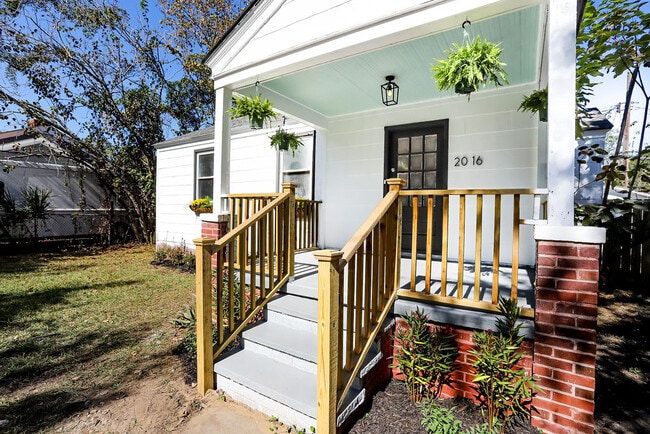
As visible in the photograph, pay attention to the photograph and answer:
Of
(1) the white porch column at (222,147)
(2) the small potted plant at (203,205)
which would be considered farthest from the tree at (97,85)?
(1) the white porch column at (222,147)

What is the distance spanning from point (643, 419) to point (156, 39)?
14287 millimetres

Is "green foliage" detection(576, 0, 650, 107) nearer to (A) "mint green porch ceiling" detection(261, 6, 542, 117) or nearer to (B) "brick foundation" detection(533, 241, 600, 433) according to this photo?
(A) "mint green porch ceiling" detection(261, 6, 542, 117)

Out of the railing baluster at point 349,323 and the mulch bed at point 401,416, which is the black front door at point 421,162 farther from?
the railing baluster at point 349,323

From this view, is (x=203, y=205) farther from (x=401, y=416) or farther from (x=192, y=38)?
(x=192, y=38)

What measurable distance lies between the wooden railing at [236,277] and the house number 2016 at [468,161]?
8.15 ft

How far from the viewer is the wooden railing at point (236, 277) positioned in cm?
247

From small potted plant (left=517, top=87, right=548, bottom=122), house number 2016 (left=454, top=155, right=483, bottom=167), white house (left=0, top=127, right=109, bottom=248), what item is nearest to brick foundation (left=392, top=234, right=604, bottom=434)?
small potted plant (left=517, top=87, right=548, bottom=122)

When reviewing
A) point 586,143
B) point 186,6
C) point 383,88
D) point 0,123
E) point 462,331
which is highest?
point 186,6

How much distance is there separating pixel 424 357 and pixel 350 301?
78 cm

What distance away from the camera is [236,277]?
3.55 meters

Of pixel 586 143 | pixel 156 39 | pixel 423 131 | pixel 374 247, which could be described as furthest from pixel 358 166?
pixel 156 39

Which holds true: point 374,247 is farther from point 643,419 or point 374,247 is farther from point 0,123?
point 0,123

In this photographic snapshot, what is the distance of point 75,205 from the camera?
10.8 m

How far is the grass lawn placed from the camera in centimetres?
236
